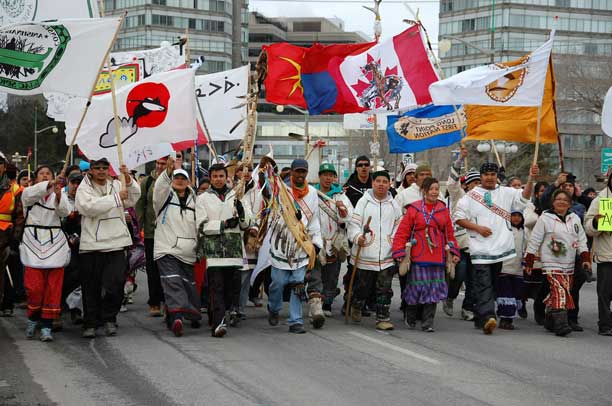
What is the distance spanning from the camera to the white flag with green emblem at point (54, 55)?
1040 cm

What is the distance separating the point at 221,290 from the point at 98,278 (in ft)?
4.38

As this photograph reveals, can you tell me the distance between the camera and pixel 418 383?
323 inches

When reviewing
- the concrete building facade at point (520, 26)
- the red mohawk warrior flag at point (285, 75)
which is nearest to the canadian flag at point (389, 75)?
the red mohawk warrior flag at point (285, 75)

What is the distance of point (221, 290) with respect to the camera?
35.8 feet

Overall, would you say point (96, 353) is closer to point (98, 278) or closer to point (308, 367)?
point (98, 278)

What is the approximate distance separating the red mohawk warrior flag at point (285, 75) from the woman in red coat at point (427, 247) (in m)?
5.33

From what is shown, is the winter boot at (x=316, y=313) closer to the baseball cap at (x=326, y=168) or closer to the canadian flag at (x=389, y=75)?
the baseball cap at (x=326, y=168)

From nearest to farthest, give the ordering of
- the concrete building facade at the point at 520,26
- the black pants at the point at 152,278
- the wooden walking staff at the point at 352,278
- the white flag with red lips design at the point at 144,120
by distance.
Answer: the wooden walking staff at the point at 352,278, the white flag with red lips design at the point at 144,120, the black pants at the point at 152,278, the concrete building facade at the point at 520,26

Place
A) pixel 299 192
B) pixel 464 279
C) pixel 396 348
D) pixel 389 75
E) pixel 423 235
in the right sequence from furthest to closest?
pixel 389 75 < pixel 464 279 < pixel 299 192 < pixel 423 235 < pixel 396 348

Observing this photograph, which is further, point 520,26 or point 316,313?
point 520,26

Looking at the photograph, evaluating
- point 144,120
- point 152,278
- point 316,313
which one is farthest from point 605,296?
point 144,120

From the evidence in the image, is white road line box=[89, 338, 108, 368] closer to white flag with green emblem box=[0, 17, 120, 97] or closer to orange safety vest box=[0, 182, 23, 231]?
orange safety vest box=[0, 182, 23, 231]

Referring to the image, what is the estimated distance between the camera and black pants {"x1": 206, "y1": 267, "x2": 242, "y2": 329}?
1080 centimetres

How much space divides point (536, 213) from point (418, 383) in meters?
5.12
